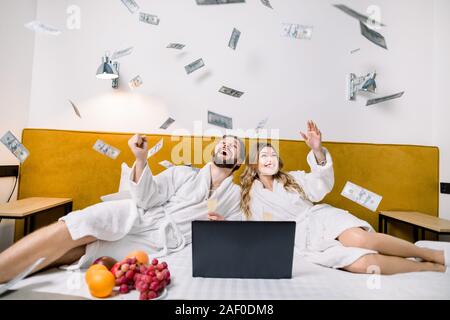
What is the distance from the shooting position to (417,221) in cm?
143

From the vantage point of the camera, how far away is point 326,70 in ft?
6.07

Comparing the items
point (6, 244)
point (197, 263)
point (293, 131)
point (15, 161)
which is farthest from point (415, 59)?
point (6, 244)

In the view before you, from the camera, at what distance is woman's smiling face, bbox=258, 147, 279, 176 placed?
1569mm

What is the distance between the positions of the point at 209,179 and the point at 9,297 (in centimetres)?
89

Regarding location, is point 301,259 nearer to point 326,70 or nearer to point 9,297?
point 9,297

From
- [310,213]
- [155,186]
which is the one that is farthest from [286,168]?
[155,186]

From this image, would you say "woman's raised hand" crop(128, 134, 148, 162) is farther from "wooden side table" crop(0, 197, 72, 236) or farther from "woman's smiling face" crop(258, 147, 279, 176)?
"woman's smiling face" crop(258, 147, 279, 176)

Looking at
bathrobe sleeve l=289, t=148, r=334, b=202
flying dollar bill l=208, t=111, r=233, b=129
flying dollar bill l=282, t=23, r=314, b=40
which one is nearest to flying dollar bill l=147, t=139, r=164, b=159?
flying dollar bill l=208, t=111, r=233, b=129

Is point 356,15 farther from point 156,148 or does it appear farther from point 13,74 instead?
point 13,74

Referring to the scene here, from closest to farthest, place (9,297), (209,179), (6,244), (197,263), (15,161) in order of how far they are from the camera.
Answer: (9,297) < (197,263) < (209,179) < (6,244) < (15,161)

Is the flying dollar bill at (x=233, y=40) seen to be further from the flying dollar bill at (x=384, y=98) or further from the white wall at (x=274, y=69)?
the flying dollar bill at (x=384, y=98)

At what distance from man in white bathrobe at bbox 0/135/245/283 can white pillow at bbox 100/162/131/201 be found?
0.16 meters

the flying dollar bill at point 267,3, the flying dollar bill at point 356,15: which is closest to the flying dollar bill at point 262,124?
the flying dollar bill at point 267,3

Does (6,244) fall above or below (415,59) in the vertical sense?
below
